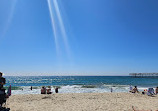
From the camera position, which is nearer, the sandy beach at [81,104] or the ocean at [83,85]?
the sandy beach at [81,104]

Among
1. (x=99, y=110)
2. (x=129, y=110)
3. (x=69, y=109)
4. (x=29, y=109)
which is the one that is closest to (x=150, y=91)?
(x=129, y=110)

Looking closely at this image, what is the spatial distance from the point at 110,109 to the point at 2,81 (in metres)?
6.69

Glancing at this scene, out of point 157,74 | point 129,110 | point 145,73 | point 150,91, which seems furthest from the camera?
point 145,73

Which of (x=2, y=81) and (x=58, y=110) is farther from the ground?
(x=2, y=81)

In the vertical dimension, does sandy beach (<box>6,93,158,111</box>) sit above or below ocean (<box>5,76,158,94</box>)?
above

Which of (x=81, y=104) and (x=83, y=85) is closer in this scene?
(x=81, y=104)

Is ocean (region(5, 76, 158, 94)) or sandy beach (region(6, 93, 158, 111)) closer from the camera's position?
sandy beach (region(6, 93, 158, 111))

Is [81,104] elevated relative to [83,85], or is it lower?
elevated

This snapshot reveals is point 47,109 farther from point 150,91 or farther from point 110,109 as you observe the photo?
point 150,91

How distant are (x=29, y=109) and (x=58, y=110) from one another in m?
1.97

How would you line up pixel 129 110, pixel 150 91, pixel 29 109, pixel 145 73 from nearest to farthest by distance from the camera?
1. pixel 129 110
2. pixel 29 109
3. pixel 150 91
4. pixel 145 73

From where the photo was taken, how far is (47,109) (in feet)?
28.9

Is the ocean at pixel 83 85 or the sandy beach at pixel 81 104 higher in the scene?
the sandy beach at pixel 81 104

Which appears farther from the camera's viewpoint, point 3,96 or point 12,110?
point 12,110
